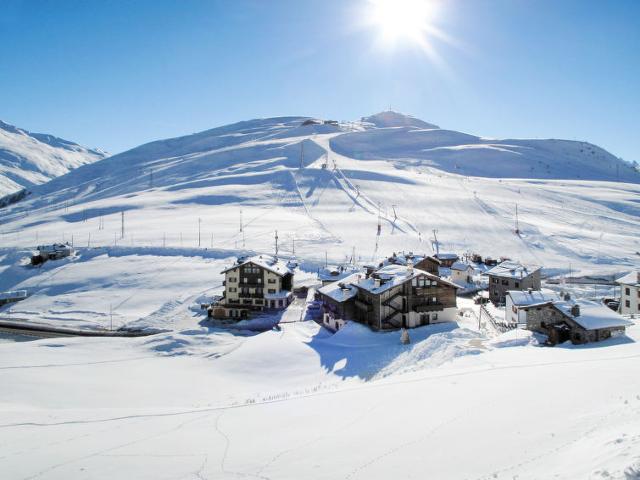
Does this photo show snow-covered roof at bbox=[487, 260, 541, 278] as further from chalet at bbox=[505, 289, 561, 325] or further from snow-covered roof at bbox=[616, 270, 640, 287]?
chalet at bbox=[505, 289, 561, 325]

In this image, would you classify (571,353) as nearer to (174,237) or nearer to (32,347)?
(32,347)

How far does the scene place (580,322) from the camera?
2775cm

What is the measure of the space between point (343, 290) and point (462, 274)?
82.8 ft

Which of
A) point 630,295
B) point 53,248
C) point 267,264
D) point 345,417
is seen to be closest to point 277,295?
point 267,264

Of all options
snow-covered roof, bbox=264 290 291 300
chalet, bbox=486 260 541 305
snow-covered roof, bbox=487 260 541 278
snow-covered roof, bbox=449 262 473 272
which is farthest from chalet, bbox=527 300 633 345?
snow-covered roof, bbox=449 262 473 272

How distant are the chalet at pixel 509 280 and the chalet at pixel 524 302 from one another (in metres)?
11.1

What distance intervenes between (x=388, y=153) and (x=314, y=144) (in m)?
31.1

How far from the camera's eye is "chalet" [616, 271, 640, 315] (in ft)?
137

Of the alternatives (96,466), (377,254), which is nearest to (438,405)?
(96,466)

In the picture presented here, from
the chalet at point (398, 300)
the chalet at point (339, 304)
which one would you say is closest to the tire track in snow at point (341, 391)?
the chalet at point (398, 300)

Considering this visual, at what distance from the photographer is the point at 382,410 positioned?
15438 mm

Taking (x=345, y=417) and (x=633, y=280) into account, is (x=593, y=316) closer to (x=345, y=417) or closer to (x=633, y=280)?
(x=633, y=280)

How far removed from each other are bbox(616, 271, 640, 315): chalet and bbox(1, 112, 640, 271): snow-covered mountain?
24983mm

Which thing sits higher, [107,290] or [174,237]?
[174,237]
